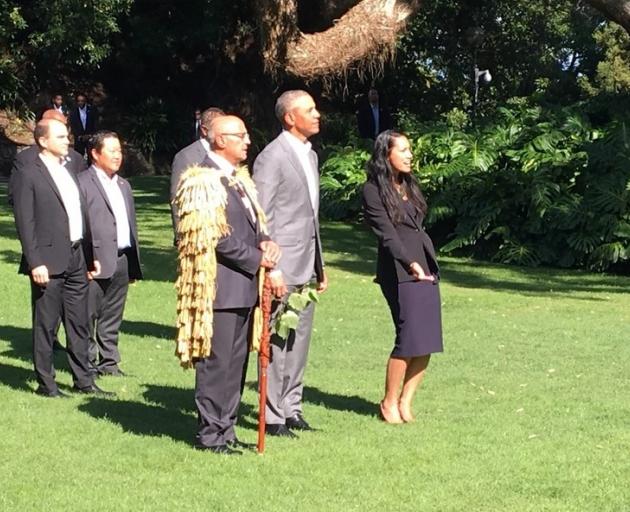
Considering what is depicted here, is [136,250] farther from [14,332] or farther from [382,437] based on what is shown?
[382,437]

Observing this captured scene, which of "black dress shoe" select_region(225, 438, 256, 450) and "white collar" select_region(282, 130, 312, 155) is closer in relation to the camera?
"black dress shoe" select_region(225, 438, 256, 450)

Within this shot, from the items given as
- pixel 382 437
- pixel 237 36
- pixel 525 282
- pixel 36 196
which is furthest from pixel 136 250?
pixel 237 36

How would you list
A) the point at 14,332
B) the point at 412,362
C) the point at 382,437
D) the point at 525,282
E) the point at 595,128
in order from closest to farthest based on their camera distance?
the point at 382,437 → the point at 412,362 → the point at 14,332 → the point at 525,282 → the point at 595,128

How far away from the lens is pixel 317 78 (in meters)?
26.0

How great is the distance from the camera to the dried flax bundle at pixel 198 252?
7.05 m

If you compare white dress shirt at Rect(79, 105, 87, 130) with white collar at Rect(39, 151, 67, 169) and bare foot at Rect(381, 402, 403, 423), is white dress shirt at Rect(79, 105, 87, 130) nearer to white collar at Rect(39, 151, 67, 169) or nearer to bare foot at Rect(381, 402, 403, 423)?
white collar at Rect(39, 151, 67, 169)

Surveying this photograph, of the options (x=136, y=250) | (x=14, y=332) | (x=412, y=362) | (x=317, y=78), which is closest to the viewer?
(x=412, y=362)

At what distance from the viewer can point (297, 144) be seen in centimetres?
813

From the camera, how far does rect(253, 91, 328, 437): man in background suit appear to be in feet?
26.3

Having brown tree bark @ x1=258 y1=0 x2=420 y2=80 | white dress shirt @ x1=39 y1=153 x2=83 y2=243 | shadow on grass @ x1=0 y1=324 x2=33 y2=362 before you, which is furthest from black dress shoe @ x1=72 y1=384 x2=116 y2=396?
brown tree bark @ x1=258 y1=0 x2=420 y2=80

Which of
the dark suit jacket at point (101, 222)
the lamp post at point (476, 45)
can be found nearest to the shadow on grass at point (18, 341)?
the dark suit jacket at point (101, 222)

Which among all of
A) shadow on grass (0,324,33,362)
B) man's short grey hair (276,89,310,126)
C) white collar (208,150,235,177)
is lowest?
shadow on grass (0,324,33,362)

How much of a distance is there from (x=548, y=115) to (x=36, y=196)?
15663 mm

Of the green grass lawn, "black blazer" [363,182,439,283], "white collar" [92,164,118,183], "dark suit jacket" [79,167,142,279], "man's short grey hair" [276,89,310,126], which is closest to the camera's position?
the green grass lawn
